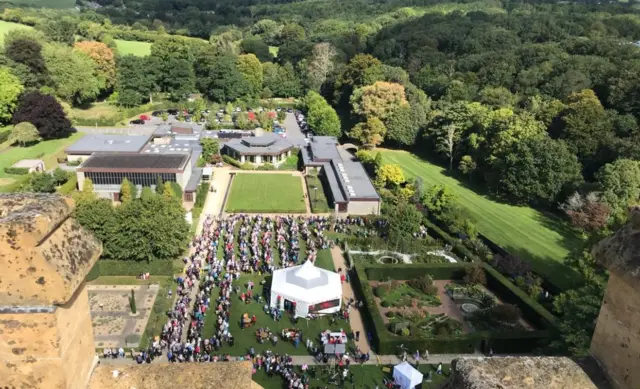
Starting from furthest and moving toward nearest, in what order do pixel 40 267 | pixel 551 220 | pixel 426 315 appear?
pixel 551 220
pixel 426 315
pixel 40 267

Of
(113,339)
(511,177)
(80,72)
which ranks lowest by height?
(113,339)

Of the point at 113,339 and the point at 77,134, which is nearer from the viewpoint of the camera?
the point at 113,339

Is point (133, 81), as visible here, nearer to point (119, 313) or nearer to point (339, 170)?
point (339, 170)

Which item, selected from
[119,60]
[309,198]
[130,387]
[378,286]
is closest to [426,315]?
[378,286]

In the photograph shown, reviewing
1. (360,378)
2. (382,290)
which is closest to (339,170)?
(382,290)

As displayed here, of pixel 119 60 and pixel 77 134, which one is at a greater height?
pixel 119 60

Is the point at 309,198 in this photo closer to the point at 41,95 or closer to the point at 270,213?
the point at 270,213
